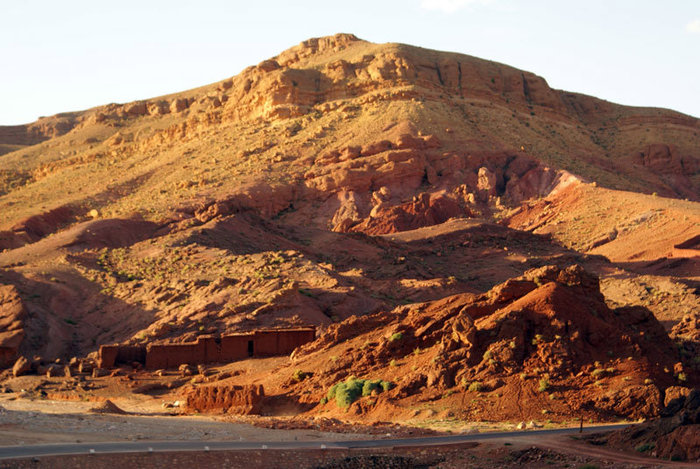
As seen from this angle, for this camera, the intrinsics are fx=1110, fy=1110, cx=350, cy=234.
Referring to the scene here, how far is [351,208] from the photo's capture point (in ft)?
226

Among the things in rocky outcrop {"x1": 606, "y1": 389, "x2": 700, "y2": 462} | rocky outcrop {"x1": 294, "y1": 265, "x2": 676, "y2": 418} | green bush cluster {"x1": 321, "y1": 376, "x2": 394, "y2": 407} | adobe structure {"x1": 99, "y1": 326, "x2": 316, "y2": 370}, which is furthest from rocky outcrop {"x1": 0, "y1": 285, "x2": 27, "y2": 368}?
rocky outcrop {"x1": 606, "y1": 389, "x2": 700, "y2": 462}

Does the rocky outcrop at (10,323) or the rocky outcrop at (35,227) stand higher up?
the rocky outcrop at (35,227)

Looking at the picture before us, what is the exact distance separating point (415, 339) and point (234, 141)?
54.8 meters

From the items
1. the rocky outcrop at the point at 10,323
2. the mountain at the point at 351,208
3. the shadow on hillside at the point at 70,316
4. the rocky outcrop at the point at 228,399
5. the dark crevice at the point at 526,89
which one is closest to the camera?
the rocky outcrop at the point at 228,399

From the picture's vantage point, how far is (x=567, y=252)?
61.4 meters

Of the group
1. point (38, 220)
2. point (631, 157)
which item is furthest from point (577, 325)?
point (631, 157)

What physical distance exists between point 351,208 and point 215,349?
31.9 metres

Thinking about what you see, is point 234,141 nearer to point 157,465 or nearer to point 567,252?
point 567,252

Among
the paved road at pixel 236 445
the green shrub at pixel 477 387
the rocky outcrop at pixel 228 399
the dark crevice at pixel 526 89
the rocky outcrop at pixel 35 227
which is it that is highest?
the dark crevice at pixel 526 89

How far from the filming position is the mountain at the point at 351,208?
138 feet

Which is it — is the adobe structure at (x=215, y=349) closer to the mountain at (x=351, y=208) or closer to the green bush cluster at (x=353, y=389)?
the mountain at (x=351, y=208)

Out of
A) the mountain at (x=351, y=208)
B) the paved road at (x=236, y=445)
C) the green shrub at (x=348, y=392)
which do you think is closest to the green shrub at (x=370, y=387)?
the green shrub at (x=348, y=392)

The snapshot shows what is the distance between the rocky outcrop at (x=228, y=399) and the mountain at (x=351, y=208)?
184cm

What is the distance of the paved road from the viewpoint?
64.8 feet
